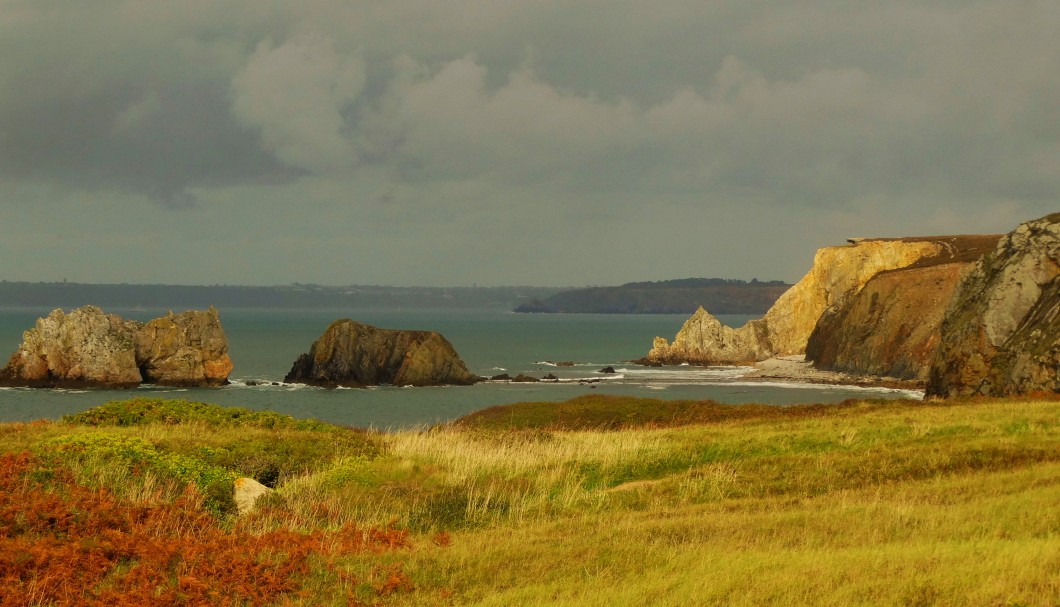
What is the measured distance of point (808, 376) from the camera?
111625mm

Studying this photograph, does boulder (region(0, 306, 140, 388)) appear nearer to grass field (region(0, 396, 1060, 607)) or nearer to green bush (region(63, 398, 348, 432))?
green bush (region(63, 398, 348, 432))

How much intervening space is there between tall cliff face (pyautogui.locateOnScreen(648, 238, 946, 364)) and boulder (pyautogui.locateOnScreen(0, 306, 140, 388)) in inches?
3093

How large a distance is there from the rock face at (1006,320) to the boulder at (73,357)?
7920 centimetres

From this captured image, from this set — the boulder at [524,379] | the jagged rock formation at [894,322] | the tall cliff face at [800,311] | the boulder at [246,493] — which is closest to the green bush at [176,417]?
the boulder at [246,493]

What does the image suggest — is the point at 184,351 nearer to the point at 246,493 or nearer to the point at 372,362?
the point at 372,362

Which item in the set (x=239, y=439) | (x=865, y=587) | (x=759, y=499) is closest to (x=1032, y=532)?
(x=865, y=587)

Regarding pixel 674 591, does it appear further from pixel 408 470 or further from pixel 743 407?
pixel 743 407

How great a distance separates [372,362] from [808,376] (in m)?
52.2

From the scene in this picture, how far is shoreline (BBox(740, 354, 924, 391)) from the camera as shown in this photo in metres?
96.1

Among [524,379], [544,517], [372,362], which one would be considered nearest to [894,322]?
[524,379]

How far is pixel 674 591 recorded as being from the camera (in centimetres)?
1116

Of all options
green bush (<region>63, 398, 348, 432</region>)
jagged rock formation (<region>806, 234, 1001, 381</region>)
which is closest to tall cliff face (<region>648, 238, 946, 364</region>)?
jagged rock formation (<region>806, 234, 1001, 381</region>)

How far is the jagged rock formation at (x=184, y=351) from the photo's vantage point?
100m

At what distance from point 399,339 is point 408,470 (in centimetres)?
8713
